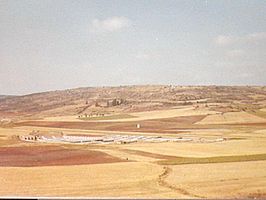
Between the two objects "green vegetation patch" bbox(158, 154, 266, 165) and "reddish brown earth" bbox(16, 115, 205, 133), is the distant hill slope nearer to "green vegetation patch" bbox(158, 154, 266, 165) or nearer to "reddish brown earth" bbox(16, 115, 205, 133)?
"reddish brown earth" bbox(16, 115, 205, 133)

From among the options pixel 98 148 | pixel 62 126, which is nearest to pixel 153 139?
pixel 98 148

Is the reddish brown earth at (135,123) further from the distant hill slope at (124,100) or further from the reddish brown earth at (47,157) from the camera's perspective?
the reddish brown earth at (47,157)

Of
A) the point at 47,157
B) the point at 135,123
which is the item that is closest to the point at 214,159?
the point at 47,157

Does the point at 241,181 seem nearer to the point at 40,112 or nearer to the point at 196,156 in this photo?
the point at 196,156

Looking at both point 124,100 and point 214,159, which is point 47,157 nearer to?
point 214,159

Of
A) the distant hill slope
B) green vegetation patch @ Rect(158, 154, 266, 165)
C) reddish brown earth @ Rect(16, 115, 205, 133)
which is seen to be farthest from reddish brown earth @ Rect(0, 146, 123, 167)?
reddish brown earth @ Rect(16, 115, 205, 133)

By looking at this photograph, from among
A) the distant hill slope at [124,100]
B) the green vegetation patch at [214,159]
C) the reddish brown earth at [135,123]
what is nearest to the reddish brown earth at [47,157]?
the green vegetation patch at [214,159]
